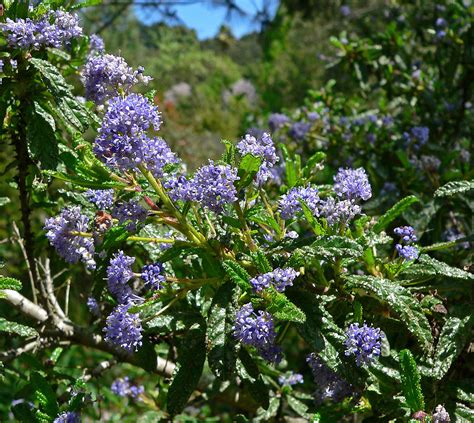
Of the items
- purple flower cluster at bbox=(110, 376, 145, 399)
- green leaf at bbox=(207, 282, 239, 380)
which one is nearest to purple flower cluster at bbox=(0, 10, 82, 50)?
green leaf at bbox=(207, 282, 239, 380)

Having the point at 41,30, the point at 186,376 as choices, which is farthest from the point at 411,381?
the point at 41,30

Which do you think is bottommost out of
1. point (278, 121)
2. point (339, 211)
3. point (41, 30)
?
point (339, 211)

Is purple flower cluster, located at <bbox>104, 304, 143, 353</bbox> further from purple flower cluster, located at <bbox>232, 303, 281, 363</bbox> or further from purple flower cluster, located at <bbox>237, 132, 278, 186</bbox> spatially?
purple flower cluster, located at <bbox>237, 132, 278, 186</bbox>

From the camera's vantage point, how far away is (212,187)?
1.47 metres

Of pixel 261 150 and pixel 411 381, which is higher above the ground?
pixel 261 150

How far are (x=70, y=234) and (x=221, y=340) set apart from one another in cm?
54

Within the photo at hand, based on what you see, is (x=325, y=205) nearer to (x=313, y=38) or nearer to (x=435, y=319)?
(x=435, y=319)

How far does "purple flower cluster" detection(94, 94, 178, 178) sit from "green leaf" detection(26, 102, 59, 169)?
39cm

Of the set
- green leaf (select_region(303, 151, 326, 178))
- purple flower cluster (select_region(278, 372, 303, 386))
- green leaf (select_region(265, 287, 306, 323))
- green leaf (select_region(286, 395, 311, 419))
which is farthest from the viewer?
purple flower cluster (select_region(278, 372, 303, 386))

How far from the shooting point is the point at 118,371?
5918mm

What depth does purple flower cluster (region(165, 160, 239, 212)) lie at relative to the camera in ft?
4.83

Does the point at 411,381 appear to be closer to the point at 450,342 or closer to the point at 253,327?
the point at 450,342

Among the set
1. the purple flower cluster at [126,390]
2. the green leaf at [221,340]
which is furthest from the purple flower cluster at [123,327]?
the purple flower cluster at [126,390]

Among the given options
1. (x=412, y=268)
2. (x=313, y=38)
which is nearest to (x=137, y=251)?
(x=412, y=268)
